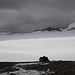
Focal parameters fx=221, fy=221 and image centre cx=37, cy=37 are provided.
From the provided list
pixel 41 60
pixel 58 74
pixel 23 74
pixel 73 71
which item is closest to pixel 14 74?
pixel 23 74

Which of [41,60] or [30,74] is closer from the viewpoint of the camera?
[30,74]

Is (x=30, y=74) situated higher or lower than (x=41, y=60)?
lower

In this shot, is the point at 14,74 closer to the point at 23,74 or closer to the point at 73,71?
the point at 23,74

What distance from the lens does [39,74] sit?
26.6 m

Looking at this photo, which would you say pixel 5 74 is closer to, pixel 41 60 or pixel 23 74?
pixel 23 74

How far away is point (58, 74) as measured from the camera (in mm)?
25250

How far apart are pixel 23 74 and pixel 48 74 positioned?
3069mm

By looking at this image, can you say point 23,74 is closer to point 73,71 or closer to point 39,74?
point 39,74

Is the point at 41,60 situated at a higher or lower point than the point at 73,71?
higher

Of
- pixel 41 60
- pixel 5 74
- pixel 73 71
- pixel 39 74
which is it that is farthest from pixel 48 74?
pixel 41 60

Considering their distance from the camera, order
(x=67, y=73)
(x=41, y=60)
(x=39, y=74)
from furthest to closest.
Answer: (x=41, y=60), (x=39, y=74), (x=67, y=73)

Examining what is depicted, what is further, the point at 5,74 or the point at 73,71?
the point at 5,74

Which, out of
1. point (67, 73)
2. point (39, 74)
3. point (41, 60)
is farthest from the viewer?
point (41, 60)

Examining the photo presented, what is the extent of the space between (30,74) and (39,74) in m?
1.10
